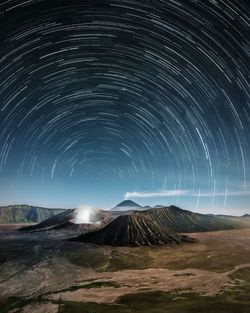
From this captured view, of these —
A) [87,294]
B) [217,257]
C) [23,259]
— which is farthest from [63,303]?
[217,257]

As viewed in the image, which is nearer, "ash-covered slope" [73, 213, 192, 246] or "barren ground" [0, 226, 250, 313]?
"barren ground" [0, 226, 250, 313]

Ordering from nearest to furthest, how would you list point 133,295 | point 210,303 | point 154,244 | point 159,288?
point 210,303 < point 133,295 < point 159,288 < point 154,244

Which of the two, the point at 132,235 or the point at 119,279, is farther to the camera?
the point at 132,235

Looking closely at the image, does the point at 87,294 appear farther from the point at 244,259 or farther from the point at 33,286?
the point at 244,259

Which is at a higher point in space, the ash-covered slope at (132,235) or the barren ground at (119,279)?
the ash-covered slope at (132,235)

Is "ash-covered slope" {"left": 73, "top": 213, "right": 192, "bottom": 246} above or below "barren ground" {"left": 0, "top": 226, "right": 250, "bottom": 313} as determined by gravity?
above

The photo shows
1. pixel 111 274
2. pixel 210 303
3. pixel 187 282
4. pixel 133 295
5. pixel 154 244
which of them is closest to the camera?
→ pixel 210 303

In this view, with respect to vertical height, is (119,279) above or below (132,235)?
below

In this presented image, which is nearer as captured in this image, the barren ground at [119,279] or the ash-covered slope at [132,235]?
the barren ground at [119,279]
